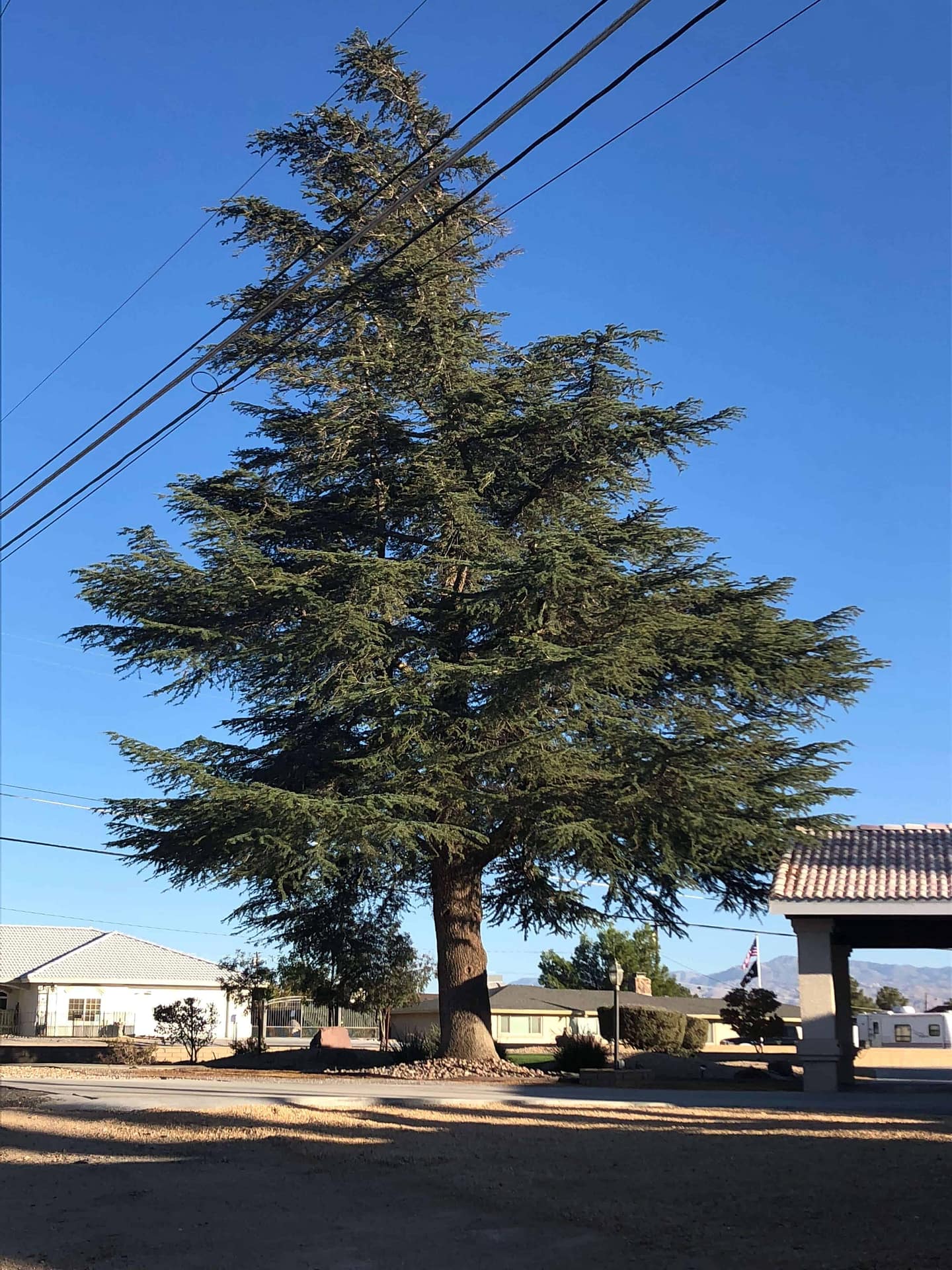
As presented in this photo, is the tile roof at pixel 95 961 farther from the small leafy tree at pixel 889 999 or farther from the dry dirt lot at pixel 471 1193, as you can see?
the small leafy tree at pixel 889 999

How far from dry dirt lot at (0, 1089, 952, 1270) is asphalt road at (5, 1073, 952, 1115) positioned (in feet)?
5.21

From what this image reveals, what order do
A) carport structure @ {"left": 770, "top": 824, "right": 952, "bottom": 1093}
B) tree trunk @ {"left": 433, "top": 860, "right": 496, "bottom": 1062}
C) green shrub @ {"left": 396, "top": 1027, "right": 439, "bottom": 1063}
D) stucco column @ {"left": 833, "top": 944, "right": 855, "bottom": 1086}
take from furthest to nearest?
green shrub @ {"left": 396, "top": 1027, "right": 439, "bottom": 1063}, tree trunk @ {"left": 433, "top": 860, "right": 496, "bottom": 1062}, stucco column @ {"left": 833, "top": 944, "right": 855, "bottom": 1086}, carport structure @ {"left": 770, "top": 824, "right": 952, "bottom": 1093}

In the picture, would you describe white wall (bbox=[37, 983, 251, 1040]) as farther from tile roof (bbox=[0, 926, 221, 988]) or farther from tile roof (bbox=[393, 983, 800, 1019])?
tile roof (bbox=[393, 983, 800, 1019])

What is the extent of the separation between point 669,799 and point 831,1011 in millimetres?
4346

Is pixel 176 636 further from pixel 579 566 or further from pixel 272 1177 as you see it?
pixel 272 1177

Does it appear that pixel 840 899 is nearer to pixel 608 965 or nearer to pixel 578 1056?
pixel 578 1056

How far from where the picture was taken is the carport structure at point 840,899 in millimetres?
19859

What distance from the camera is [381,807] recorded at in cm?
2089

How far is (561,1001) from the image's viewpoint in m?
57.9

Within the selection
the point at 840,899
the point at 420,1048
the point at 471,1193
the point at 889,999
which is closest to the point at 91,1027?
the point at 420,1048

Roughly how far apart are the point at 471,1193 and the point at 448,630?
50.9ft

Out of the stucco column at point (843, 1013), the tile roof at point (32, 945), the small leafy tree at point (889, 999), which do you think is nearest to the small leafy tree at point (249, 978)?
the stucco column at point (843, 1013)

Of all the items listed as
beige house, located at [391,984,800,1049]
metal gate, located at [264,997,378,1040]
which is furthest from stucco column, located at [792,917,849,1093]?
metal gate, located at [264,997,378,1040]

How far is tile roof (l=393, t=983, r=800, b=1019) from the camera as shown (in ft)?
182
